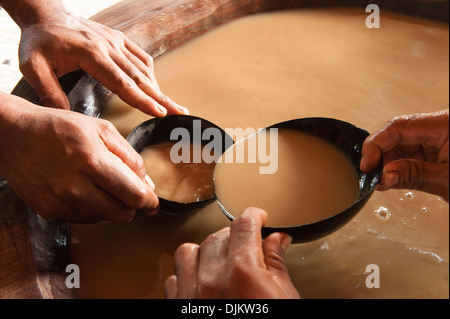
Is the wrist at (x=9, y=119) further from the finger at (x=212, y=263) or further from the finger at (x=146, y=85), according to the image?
the finger at (x=212, y=263)

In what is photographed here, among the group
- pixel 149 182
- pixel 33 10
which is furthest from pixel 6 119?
pixel 33 10

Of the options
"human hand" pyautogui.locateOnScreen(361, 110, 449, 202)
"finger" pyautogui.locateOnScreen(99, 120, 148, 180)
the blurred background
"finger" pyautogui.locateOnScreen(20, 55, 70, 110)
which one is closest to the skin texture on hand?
"finger" pyautogui.locateOnScreen(20, 55, 70, 110)

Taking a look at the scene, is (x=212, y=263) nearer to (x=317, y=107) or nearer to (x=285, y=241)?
(x=285, y=241)

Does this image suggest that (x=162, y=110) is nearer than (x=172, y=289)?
No

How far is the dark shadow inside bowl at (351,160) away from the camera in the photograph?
1.02 m

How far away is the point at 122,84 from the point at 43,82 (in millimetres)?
251

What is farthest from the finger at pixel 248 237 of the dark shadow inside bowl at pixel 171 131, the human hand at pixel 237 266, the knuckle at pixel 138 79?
the knuckle at pixel 138 79

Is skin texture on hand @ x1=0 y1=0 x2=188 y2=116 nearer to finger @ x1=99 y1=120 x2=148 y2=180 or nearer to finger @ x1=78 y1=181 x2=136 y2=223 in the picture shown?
finger @ x1=99 y1=120 x2=148 y2=180

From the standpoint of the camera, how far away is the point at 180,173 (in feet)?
4.50

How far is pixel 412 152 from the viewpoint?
123 cm

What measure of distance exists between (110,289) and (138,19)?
1.21m

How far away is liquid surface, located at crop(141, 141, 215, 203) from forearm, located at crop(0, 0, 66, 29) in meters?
0.65

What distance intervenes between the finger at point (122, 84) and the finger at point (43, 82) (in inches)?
6.0
